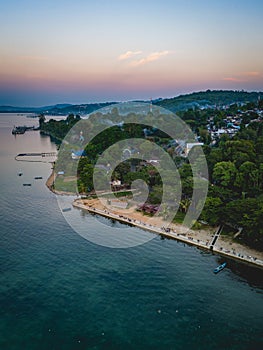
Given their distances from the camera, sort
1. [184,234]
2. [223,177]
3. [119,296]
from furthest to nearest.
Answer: [223,177]
[184,234]
[119,296]

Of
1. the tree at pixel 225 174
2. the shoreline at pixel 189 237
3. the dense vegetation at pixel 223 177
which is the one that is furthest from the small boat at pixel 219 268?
the tree at pixel 225 174

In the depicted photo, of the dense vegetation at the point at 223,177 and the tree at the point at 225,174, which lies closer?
the dense vegetation at the point at 223,177

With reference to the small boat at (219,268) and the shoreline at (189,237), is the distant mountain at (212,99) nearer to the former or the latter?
the shoreline at (189,237)

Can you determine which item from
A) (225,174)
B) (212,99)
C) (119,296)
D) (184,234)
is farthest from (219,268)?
(212,99)

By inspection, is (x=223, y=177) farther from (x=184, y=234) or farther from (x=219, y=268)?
(x=219, y=268)

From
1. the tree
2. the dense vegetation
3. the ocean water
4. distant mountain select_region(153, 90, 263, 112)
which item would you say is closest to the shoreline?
the ocean water

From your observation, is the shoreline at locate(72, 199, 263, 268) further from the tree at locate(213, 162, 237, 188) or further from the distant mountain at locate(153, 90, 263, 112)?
the distant mountain at locate(153, 90, 263, 112)
